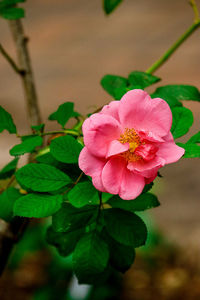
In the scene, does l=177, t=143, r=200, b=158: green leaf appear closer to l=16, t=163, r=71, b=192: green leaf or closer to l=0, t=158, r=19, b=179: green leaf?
l=16, t=163, r=71, b=192: green leaf

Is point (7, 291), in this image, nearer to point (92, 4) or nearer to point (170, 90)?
point (170, 90)

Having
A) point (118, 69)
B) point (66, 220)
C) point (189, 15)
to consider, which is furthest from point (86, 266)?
point (189, 15)

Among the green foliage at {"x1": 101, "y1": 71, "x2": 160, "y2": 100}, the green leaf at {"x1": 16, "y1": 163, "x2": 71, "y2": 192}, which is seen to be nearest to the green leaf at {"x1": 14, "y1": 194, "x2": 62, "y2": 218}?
the green leaf at {"x1": 16, "y1": 163, "x2": 71, "y2": 192}

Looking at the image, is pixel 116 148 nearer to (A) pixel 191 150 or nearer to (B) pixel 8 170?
(A) pixel 191 150

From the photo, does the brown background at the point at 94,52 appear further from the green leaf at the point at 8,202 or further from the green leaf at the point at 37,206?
the green leaf at the point at 37,206

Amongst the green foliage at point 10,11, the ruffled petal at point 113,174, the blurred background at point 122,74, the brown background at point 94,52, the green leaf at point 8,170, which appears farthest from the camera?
the brown background at point 94,52

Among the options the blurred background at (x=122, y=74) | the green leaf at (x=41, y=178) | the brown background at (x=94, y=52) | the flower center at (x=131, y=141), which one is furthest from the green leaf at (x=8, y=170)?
the brown background at (x=94, y=52)
